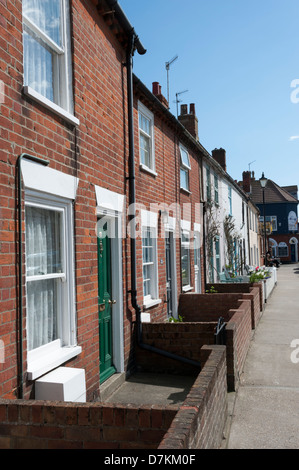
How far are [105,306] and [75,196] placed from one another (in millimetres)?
1933

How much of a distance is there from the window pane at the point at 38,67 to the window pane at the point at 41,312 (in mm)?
2106

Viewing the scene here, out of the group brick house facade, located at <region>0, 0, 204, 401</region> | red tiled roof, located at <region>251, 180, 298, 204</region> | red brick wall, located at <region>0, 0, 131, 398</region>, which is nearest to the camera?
red brick wall, located at <region>0, 0, 131, 398</region>

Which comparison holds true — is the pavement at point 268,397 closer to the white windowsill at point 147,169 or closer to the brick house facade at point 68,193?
the brick house facade at point 68,193

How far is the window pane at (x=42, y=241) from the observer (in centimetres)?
426

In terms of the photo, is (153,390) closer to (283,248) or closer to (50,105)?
(50,105)

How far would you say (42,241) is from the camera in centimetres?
449

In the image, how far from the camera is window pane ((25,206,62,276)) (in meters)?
4.26

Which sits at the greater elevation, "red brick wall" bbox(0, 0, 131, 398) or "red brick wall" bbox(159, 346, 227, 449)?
"red brick wall" bbox(0, 0, 131, 398)

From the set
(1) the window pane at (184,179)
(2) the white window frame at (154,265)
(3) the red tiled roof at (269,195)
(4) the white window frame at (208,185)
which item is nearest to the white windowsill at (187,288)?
(2) the white window frame at (154,265)

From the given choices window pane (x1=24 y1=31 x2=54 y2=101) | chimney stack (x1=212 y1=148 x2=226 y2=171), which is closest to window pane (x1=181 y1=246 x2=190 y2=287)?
window pane (x1=24 y1=31 x2=54 y2=101)

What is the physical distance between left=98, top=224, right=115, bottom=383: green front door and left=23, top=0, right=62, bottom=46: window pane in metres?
2.65

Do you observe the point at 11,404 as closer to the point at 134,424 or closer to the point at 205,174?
the point at 134,424

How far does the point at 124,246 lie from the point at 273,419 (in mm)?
3240

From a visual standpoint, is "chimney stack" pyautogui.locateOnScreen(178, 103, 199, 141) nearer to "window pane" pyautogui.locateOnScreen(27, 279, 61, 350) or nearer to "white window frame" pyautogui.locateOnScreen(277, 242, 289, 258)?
"window pane" pyautogui.locateOnScreen(27, 279, 61, 350)
